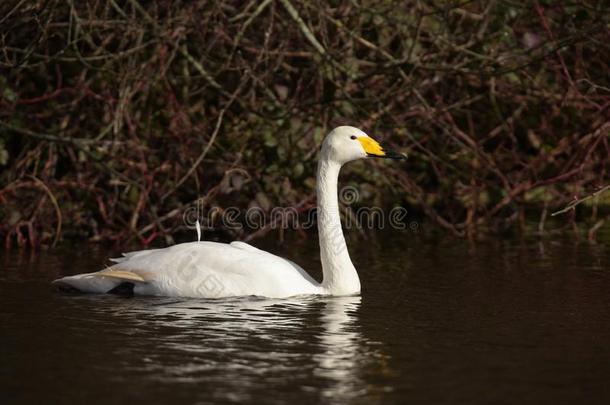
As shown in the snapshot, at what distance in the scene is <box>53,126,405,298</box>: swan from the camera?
9.34 metres

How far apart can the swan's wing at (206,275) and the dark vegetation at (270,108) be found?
10.0ft

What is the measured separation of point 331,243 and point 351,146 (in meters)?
0.75

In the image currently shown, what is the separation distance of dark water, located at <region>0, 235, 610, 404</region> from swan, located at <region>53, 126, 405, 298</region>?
6.4 inches

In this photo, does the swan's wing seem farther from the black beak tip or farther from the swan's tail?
the black beak tip

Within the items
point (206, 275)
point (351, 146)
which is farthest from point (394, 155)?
point (206, 275)

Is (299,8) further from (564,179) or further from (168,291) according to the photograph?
(168,291)

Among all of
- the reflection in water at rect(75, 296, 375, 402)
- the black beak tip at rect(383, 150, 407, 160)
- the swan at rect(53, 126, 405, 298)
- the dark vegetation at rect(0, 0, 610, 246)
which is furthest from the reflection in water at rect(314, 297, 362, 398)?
the dark vegetation at rect(0, 0, 610, 246)

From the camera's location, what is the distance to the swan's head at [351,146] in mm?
9766

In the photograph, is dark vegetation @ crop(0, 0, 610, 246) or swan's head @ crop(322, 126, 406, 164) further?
dark vegetation @ crop(0, 0, 610, 246)

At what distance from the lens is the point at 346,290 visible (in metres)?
9.59

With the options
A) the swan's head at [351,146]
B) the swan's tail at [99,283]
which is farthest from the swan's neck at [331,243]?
the swan's tail at [99,283]

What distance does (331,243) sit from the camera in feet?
32.0

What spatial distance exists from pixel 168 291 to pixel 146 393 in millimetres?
3246

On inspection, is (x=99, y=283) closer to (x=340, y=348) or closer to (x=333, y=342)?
(x=333, y=342)
